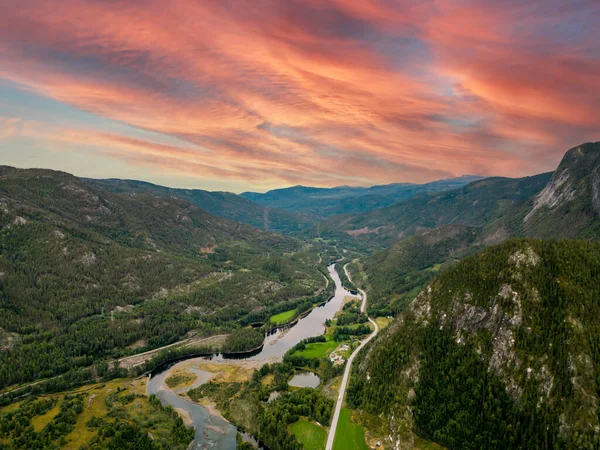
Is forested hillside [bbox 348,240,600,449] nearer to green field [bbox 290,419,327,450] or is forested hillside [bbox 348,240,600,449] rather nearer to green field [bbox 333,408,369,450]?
green field [bbox 333,408,369,450]

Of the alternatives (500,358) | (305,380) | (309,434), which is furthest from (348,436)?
(500,358)

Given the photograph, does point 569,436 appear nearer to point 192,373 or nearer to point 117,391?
point 192,373

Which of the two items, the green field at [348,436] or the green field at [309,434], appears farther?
the green field at [309,434]

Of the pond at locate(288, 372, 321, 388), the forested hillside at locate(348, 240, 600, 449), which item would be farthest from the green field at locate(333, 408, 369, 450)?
the pond at locate(288, 372, 321, 388)

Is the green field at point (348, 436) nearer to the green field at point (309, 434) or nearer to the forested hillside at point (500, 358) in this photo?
the green field at point (309, 434)

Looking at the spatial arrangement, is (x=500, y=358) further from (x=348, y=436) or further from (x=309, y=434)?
(x=309, y=434)

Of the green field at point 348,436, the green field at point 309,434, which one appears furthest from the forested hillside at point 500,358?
the green field at point 309,434

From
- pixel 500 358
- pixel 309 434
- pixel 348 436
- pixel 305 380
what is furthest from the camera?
pixel 305 380

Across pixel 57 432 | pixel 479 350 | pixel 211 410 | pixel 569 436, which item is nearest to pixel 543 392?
pixel 569 436
